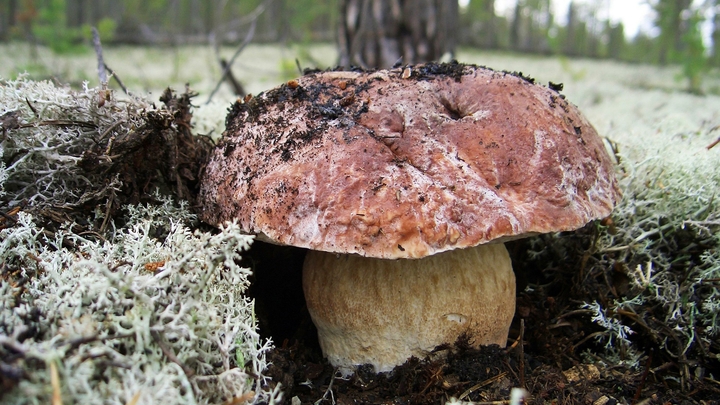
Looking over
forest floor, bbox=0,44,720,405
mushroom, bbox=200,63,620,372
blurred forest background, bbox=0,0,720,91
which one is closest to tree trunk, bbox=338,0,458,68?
blurred forest background, bbox=0,0,720,91

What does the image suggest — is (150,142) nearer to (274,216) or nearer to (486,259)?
(274,216)

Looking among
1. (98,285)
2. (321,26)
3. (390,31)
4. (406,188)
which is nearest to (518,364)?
(406,188)

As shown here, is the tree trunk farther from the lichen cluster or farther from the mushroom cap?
the lichen cluster

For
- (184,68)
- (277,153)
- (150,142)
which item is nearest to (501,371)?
(277,153)

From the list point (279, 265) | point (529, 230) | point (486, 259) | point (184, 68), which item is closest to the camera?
point (529, 230)

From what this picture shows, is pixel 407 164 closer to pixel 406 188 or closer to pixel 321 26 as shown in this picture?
pixel 406 188

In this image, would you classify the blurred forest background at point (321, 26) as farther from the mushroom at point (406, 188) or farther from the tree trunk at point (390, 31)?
the mushroom at point (406, 188)

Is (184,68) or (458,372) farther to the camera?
(184,68)
